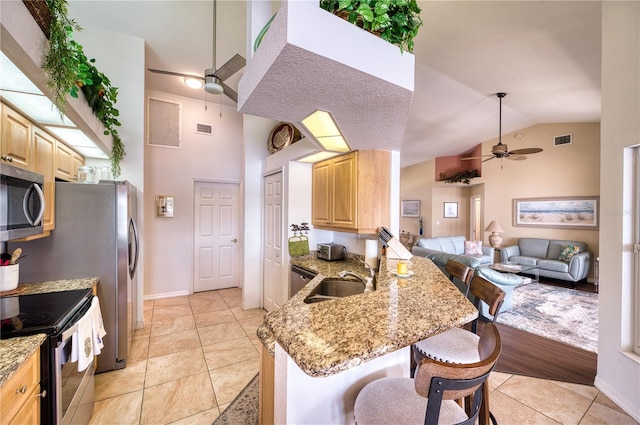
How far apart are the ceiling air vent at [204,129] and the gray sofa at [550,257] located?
7.33m

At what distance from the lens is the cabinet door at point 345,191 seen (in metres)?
2.68

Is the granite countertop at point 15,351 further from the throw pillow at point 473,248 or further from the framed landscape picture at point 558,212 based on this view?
the framed landscape picture at point 558,212

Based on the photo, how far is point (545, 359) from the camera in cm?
260

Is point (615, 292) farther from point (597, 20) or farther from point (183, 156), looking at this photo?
point (183, 156)

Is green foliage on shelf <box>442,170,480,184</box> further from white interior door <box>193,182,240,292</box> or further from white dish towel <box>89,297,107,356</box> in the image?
white dish towel <box>89,297,107,356</box>

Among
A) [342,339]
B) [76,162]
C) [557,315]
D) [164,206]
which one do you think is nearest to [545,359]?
[557,315]

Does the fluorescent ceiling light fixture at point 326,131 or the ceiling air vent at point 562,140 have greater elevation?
the ceiling air vent at point 562,140

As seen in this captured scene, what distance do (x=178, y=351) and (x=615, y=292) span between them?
4.02 m

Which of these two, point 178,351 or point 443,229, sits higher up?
point 443,229

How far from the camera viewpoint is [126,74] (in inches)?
131

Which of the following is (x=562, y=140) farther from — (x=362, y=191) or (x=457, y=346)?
(x=457, y=346)

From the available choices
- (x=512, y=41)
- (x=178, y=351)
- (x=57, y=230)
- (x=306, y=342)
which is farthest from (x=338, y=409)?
(x=512, y=41)

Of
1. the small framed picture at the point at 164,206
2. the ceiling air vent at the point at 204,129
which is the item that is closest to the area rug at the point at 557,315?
the small framed picture at the point at 164,206

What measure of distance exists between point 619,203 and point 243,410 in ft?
10.9
